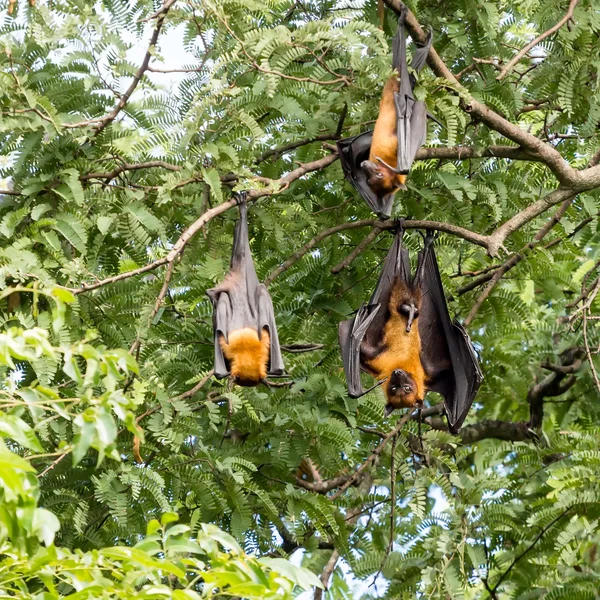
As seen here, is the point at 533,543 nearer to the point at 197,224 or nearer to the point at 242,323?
the point at 242,323

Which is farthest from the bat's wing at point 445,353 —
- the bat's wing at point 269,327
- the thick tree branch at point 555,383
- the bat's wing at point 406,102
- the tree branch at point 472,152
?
the thick tree branch at point 555,383

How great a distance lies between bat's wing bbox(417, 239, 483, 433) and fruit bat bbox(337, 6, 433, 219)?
711 millimetres

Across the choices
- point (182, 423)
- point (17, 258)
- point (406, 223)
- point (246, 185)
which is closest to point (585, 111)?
point (406, 223)

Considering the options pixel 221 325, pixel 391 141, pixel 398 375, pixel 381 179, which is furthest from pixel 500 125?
pixel 221 325

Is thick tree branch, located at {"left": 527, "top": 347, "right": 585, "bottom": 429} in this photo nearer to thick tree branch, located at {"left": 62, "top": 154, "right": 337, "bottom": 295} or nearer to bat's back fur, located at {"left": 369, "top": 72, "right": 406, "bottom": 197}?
bat's back fur, located at {"left": 369, "top": 72, "right": 406, "bottom": 197}

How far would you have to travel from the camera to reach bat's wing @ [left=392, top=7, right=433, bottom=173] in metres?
6.98

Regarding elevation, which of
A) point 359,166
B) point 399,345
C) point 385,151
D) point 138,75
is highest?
point 138,75

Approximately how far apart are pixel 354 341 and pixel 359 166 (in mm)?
1305

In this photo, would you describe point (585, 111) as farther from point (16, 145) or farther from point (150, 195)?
point (16, 145)

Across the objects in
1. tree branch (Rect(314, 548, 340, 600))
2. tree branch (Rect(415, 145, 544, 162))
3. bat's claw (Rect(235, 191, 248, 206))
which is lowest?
tree branch (Rect(314, 548, 340, 600))

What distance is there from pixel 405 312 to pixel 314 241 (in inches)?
44.4

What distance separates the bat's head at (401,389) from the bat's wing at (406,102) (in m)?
1.61

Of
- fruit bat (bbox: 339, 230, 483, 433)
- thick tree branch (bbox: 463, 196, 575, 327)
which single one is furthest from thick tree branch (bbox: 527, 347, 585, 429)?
fruit bat (bbox: 339, 230, 483, 433)

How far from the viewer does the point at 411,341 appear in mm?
8297
